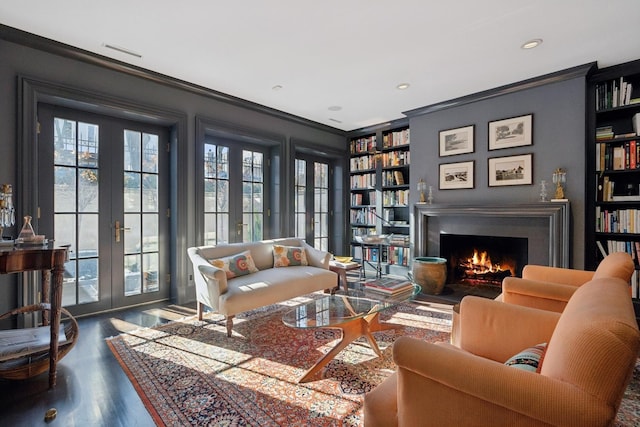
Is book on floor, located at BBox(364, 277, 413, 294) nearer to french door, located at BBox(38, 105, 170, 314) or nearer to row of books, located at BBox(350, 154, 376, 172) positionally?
french door, located at BBox(38, 105, 170, 314)

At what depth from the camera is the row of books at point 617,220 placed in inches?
128

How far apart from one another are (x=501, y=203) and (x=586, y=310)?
3.22 m

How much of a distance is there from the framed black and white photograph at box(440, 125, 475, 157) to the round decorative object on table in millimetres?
1497

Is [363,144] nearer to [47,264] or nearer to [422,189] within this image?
[422,189]

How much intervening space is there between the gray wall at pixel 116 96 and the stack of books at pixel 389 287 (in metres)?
2.28

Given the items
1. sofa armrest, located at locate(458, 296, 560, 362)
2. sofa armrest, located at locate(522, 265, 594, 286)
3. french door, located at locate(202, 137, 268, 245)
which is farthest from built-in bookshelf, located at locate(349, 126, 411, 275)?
sofa armrest, located at locate(458, 296, 560, 362)

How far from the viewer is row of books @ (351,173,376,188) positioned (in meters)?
5.69

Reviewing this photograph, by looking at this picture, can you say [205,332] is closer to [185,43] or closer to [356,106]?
[185,43]

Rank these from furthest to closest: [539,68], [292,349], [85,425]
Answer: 1. [539,68]
2. [292,349]
3. [85,425]

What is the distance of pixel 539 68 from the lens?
337cm

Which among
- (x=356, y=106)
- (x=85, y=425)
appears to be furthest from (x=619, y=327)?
(x=356, y=106)

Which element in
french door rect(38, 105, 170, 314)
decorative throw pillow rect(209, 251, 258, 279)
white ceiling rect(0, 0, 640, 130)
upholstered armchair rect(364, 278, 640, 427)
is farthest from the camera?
decorative throw pillow rect(209, 251, 258, 279)

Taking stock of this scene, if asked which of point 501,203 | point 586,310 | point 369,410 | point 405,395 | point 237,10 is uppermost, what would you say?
point 237,10

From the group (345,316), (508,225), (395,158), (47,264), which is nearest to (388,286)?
(345,316)
